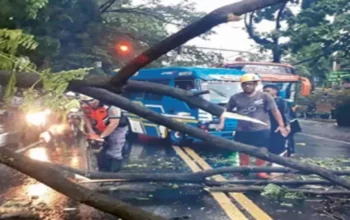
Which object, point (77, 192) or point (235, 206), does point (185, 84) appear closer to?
point (235, 206)

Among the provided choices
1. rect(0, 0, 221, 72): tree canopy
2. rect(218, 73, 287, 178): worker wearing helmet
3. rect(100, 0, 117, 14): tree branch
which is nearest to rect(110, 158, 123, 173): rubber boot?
rect(218, 73, 287, 178): worker wearing helmet

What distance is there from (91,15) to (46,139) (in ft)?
25.2

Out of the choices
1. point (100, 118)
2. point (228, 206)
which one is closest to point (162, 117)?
point (228, 206)

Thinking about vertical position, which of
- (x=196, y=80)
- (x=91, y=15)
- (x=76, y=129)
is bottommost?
(x=76, y=129)

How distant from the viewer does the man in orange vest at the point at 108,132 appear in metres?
8.61

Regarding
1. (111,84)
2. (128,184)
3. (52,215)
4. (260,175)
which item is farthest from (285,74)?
(111,84)

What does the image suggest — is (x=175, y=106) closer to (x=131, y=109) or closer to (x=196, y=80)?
(x=196, y=80)

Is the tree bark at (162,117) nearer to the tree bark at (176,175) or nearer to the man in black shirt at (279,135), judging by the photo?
the tree bark at (176,175)

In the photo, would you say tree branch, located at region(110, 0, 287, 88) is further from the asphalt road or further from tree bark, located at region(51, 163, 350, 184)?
tree bark, located at region(51, 163, 350, 184)

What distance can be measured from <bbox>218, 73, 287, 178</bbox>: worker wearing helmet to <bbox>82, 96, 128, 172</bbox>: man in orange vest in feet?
6.98

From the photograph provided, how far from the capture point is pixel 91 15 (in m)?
22.6

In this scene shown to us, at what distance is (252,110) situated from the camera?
9695mm

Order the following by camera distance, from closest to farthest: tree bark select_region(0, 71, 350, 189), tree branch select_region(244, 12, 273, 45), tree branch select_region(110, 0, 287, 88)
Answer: tree branch select_region(110, 0, 287, 88) < tree bark select_region(0, 71, 350, 189) < tree branch select_region(244, 12, 273, 45)

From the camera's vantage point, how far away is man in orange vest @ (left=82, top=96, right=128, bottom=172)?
28.2 feet
